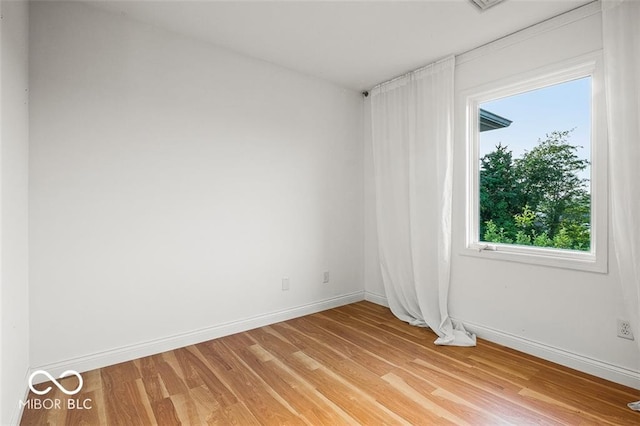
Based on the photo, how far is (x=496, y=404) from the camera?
1923 millimetres

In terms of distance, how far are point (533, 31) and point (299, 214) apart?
100 inches

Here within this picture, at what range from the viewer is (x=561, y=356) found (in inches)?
93.9

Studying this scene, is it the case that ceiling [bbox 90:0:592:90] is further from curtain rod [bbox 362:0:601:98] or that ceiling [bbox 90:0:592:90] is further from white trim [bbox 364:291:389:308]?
white trim [bbox 364:291:389:308]

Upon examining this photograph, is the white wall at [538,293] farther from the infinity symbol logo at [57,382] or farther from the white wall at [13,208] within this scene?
the white wall at [13,208]

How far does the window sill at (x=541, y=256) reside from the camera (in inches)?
88.4

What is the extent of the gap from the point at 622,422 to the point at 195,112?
3.53 meters

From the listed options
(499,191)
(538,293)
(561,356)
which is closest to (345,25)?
(499,191)

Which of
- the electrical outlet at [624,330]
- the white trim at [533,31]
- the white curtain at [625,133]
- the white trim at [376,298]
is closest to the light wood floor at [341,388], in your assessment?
the electrical outlet at [624,330]

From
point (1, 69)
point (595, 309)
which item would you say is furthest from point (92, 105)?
point (595, 309)

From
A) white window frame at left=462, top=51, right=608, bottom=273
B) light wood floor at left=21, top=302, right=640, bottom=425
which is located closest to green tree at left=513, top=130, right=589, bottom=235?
white window frame at left=462, top=51, right=608, bottom=273

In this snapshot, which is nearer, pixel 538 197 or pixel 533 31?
pixel 533 31

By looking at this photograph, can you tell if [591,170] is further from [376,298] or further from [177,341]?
[177,341]

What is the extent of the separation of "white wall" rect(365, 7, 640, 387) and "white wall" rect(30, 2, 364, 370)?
1.44 m

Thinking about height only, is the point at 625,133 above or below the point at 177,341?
above
